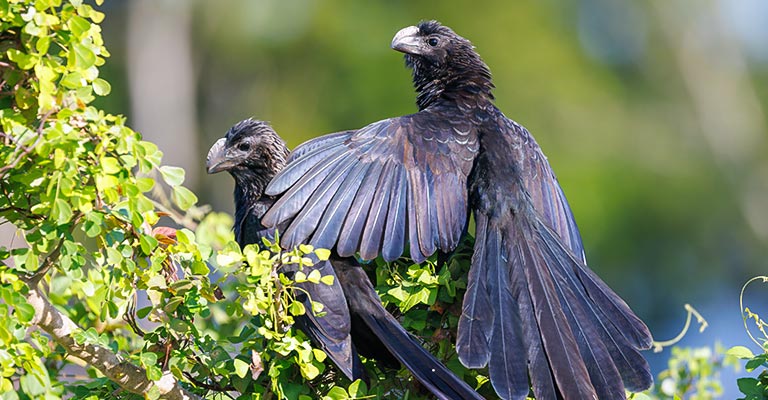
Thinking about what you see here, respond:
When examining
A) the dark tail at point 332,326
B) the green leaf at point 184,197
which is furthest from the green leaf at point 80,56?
the dark tail at point 332,326

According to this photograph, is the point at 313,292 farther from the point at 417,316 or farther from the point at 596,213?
the point at 596,213

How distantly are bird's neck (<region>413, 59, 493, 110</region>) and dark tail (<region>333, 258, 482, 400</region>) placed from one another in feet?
3.70

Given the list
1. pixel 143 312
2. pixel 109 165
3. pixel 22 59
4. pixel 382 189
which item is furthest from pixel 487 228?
pixel 22 59

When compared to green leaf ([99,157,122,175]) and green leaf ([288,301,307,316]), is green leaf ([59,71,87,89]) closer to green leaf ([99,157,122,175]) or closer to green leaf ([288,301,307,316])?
green leaf ([99,157,122,175])

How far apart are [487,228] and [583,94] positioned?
12.6 metres

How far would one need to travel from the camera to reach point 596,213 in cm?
1373

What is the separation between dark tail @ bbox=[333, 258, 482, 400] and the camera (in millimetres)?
2592

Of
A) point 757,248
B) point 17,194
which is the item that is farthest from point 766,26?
point 17,194

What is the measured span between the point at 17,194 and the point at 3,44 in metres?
Result: 0.36

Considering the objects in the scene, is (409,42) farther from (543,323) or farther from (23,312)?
(23,312)

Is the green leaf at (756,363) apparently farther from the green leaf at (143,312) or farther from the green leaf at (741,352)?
the green leaf at (143,312)

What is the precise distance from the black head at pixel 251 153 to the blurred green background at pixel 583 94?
31.3 ft

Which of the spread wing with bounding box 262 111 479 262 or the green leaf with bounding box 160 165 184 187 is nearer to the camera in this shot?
the green leaf with bounding box 160 165 184 187

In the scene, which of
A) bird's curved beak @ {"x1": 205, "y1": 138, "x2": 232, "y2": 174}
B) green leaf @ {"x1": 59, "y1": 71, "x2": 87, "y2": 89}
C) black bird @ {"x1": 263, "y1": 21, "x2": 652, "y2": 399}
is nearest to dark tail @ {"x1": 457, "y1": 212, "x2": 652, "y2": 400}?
black bird @ {"x1": 263, "y1": 21, "x2": 652, "y2": 399}
